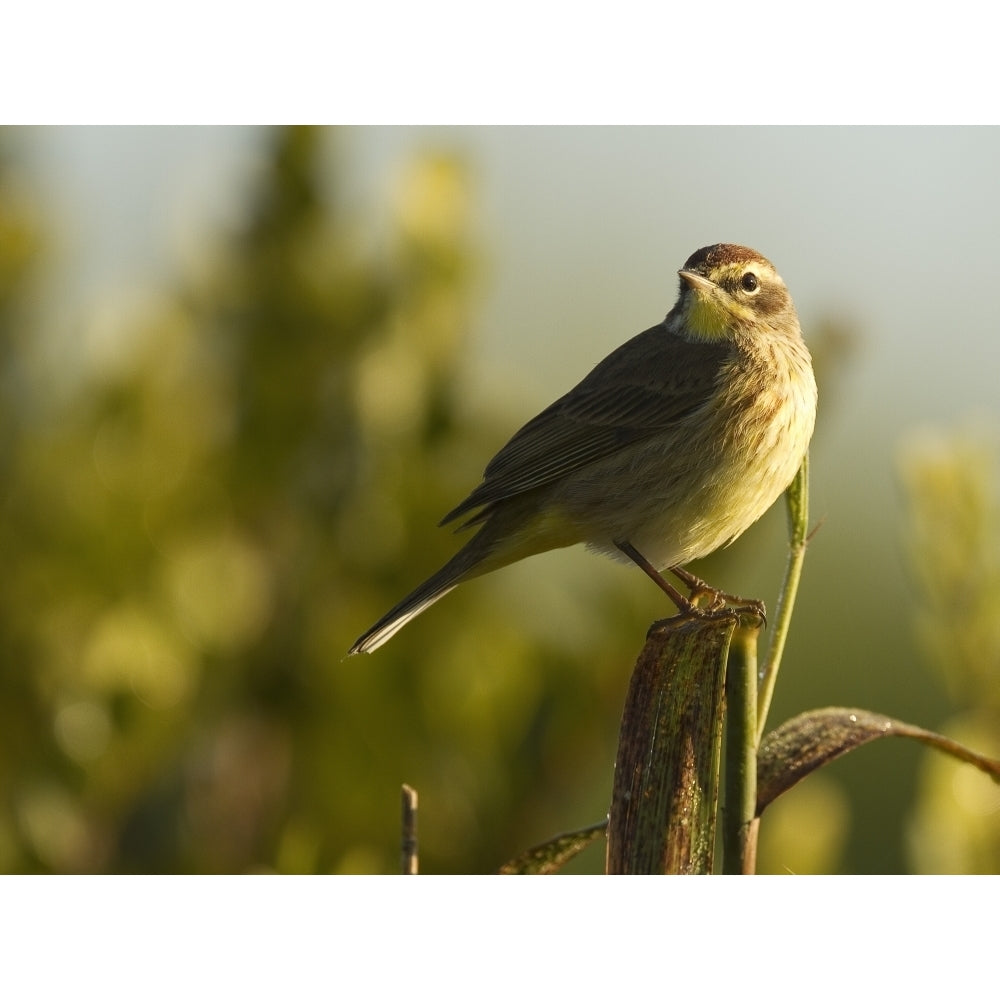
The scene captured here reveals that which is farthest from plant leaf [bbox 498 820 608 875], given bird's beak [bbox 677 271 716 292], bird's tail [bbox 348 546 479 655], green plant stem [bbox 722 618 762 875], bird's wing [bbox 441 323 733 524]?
bird's beak [bbox 677 271 716 292]

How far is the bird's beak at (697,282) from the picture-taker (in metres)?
2.86

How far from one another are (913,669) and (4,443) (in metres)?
2.02

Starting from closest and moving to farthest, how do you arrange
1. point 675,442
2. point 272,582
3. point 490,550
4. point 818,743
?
1. point 818,743
2. point 272,582
3. point 490,550
4. point 675,442

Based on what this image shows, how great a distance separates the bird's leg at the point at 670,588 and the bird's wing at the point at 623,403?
243mm

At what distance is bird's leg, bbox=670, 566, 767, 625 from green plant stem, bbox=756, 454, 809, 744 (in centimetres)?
58

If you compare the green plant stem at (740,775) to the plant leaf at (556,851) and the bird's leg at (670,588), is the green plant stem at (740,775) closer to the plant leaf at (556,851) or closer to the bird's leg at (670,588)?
the plant leaf at (556,851)

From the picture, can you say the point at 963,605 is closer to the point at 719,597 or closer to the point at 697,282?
the point at 719,597

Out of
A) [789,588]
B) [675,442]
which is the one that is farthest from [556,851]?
[675,442]

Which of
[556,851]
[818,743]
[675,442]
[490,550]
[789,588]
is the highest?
[675,442]

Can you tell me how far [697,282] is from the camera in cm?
290

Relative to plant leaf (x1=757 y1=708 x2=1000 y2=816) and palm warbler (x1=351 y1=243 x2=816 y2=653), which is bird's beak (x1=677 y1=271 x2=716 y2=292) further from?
plant leaf (x1=757 y1=708 x2=1000 y2=816)

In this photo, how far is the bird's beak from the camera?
2863mm

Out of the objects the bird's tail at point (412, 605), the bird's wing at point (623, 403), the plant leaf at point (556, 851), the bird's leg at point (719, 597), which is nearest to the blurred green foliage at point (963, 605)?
the bird's leg at point (719, 597)

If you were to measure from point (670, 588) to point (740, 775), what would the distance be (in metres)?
0.91
